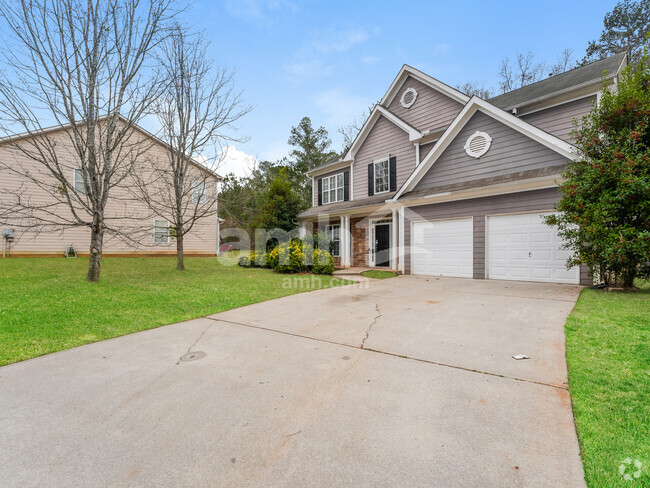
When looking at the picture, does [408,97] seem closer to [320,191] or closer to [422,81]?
[422,81]

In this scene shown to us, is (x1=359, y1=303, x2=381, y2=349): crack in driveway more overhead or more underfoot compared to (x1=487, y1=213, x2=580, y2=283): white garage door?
more underfoot

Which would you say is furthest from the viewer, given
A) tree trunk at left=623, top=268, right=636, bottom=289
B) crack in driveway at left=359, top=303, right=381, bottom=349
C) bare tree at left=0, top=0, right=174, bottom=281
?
bare tree at left=0, top=0, right=174, bottom=281

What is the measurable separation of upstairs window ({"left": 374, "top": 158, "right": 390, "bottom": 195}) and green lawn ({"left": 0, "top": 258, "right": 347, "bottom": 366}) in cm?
576

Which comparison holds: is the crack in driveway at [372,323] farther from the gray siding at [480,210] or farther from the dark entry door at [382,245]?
the dark entry door at [382,245]

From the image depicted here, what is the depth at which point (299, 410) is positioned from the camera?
2.35 meters

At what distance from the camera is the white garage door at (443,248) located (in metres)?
9.46

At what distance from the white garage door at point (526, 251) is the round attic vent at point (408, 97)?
739 centimetres

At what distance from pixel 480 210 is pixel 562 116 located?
4.42m

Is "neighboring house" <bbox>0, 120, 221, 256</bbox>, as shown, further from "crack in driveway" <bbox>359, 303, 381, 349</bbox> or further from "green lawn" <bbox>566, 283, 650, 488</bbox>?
"green lawn" <bbox>566, 283, 650, 488</bbox>

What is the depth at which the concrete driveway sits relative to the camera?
5.65 feet

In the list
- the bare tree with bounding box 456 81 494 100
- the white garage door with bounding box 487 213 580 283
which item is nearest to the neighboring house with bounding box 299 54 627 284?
the white garage door with bounding box 487 213 580 283

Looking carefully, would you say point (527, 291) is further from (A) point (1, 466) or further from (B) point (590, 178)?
(A) point (1, 466)


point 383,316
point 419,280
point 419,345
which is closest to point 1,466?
point 419,345

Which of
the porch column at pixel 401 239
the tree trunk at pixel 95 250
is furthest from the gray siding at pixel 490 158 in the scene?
the tree trunk at pixel 95 250
